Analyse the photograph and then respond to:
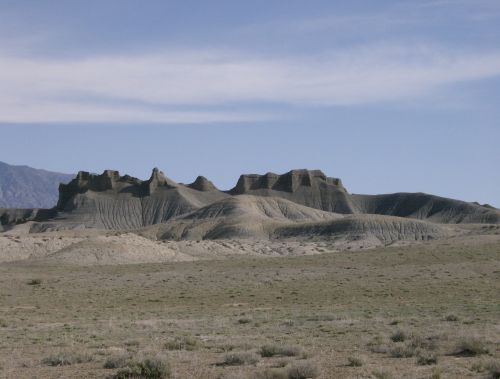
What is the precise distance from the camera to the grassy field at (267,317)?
1911 centimetres

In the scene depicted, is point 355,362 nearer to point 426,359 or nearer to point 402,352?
point 426,359

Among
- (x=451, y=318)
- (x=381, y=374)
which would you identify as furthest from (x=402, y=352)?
(x=451, y=318)

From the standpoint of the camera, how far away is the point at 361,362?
18.8 meters

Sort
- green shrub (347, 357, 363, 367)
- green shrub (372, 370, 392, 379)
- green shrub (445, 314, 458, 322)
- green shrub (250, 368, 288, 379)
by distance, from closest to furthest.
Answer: green shrub (250, 368, 288, 379), green shrub (372, 370, 392, 379), green shrub (347, 357, 363, 367), green shrub (445, 314, 458, 322)

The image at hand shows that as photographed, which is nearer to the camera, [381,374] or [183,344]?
[381,374]

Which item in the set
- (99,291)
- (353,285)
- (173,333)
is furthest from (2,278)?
(173,333)

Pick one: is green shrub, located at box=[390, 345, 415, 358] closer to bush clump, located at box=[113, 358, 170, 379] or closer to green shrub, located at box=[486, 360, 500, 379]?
green shrub, located at box=[486, 360, 500, 379]

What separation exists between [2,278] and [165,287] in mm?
13621

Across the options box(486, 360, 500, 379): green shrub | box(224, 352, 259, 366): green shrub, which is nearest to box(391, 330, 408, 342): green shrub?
box(224, 352, 259, 366): green shrub

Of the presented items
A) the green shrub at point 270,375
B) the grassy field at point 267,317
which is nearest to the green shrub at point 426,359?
the grassy field at point 267,317

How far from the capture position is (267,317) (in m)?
34.6

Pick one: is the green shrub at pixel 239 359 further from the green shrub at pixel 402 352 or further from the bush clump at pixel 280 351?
the green shrub at pixel 402 352

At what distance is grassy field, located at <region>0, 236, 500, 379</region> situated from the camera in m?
19.1

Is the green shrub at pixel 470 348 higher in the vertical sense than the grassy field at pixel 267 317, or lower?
higher
